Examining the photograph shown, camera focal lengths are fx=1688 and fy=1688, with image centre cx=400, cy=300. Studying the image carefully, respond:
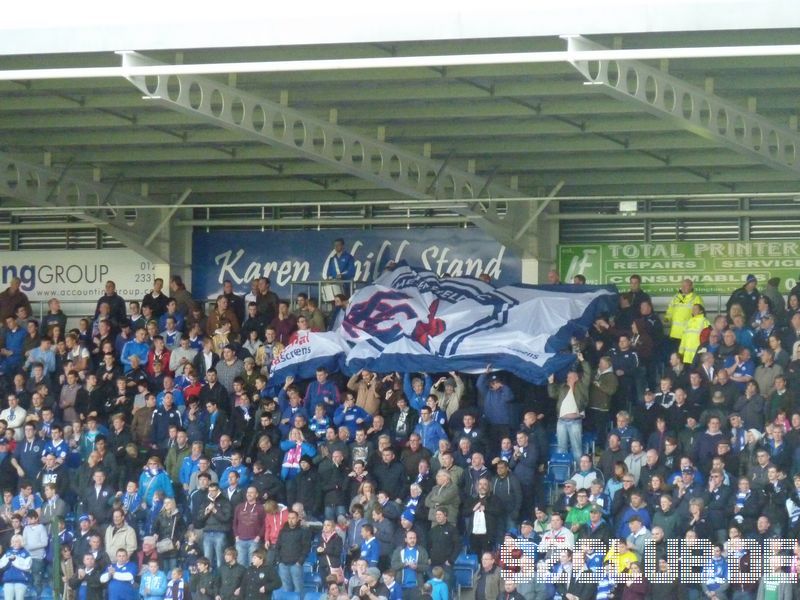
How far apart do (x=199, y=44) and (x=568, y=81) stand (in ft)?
13.1

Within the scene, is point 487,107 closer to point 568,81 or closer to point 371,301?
point 568,81

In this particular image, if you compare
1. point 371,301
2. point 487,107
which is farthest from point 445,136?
point 371,301

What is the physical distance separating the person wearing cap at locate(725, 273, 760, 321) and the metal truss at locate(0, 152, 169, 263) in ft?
24.6

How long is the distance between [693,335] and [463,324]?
255 cm

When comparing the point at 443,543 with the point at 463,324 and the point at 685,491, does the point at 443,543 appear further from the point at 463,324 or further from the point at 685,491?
the point at 463,324

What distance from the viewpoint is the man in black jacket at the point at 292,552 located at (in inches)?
640

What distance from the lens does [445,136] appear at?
1814 centimetres

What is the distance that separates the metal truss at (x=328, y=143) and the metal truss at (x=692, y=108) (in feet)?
11.1

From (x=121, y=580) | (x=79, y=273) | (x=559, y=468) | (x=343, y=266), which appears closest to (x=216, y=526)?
(x=121, y=580)

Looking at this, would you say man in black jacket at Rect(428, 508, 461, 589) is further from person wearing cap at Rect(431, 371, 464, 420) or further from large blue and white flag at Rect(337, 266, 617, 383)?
large blue and white flag at Rect(337, 266, 617, 383)

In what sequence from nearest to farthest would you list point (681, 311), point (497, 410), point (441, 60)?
point (441, 60), point (497, 410), point (681, 311)

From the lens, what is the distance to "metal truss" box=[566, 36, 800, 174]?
544 inches

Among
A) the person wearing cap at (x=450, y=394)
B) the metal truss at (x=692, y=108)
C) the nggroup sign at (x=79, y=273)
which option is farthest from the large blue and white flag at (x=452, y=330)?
the nggroup sign at (x=79, y=273)

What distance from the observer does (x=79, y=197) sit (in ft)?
67.9
